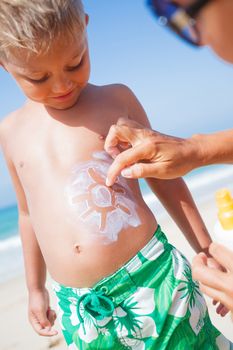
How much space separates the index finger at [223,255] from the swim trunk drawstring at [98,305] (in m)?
0.66

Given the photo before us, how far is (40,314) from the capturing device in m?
2.32

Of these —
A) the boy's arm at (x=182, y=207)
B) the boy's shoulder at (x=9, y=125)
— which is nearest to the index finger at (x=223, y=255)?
the boy's arm at (x=182, y=207)

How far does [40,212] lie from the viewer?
219 centimetres

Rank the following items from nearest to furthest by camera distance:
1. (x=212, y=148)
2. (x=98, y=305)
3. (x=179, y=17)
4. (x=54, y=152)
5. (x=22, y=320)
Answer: (x=179, y=17) → (x=212, y=148) → (x=98, y=305) → (x=54, y=152) → (x=22, y=320)

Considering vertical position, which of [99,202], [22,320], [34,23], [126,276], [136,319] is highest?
[34,23]

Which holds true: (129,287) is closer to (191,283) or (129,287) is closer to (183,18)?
(191,283)

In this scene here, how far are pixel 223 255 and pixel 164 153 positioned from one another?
1.45 ft

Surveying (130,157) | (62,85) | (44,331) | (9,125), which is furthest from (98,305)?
(9,125)

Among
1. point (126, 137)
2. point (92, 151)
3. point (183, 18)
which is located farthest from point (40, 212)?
point (183, 18)

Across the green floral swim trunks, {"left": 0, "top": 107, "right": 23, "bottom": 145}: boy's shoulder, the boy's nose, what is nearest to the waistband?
the green floral swim trunks

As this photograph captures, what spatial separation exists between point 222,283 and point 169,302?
619 mm

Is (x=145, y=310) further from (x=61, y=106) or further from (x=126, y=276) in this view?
(x=61, y=106)

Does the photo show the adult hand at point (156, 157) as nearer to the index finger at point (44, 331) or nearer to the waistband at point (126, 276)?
the waistband at point (126, 276)

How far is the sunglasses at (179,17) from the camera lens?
40.9 inches
